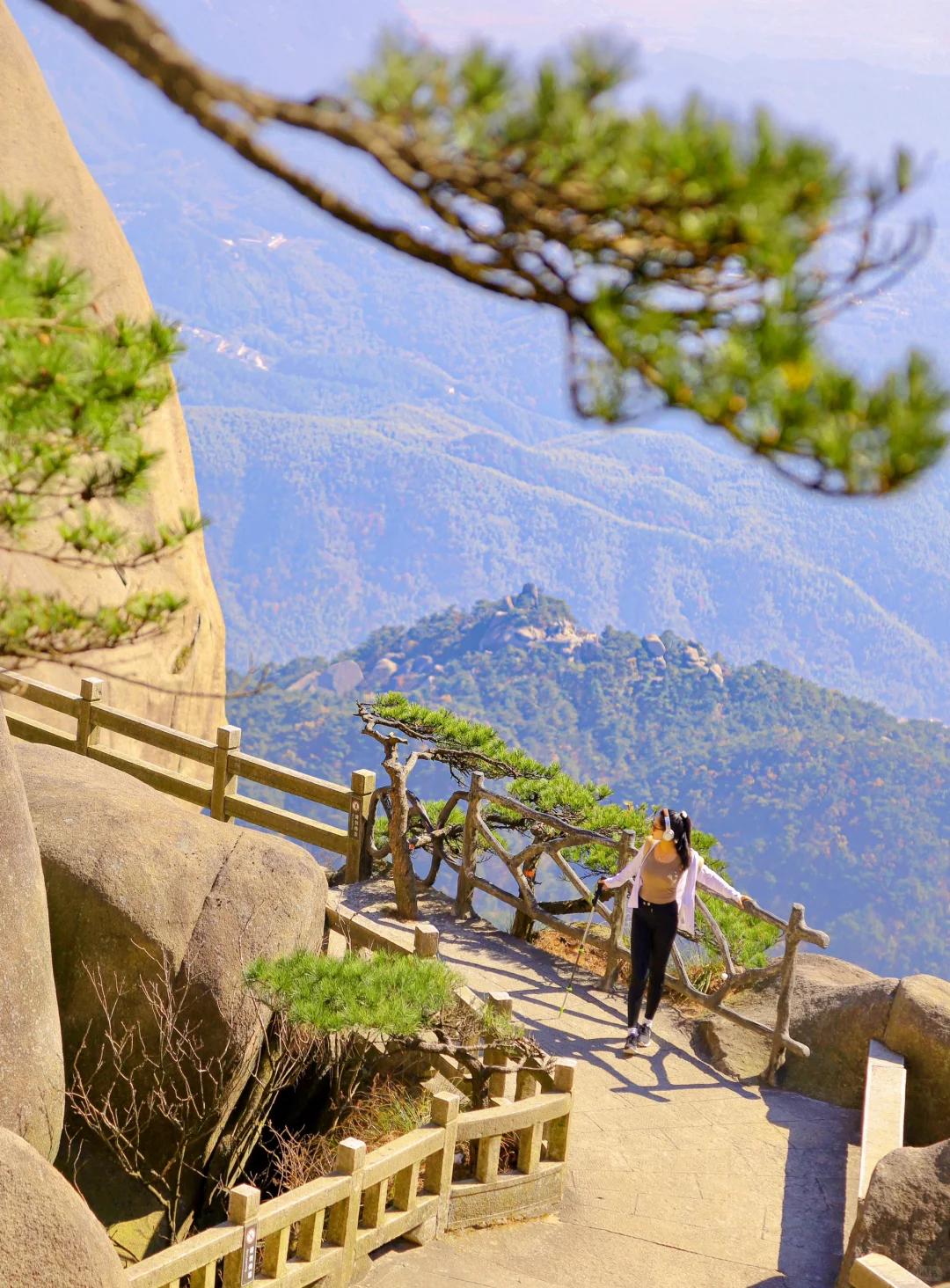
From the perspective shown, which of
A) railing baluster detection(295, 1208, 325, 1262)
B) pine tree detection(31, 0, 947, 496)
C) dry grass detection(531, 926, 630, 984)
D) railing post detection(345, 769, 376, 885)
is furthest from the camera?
railing post detection(345, 769, 376, 885)

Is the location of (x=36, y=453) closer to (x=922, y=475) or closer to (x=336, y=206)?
(x=336, y=206)

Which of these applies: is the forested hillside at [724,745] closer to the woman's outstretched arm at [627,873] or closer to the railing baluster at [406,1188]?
the woman's outstretched arm at [627,873]

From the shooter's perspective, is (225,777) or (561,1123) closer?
(561,1123)

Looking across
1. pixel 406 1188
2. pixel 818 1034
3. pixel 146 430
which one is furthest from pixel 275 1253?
pixel 146 430

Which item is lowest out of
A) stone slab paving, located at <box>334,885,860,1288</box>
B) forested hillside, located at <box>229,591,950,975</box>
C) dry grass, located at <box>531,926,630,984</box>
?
forested hillside, located at <box>229,591,950,975</box>

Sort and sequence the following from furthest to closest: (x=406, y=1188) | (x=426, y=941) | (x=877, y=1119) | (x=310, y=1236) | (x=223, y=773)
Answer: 1. (x=223, y=773)
2. (x=426, y=941)
3. (x=877, y=1119)
4. (x=406, y=1188)
5. (x=310, y=1236)

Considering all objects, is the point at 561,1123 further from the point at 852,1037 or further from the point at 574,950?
the point at 574,950

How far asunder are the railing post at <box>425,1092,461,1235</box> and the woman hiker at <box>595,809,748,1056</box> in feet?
6.40

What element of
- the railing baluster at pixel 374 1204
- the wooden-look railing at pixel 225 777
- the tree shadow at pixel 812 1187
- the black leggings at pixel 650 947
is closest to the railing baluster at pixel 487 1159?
the railing baluster at pixel 374 1204

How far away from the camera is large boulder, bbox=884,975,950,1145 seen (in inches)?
260

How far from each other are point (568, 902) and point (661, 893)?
3752mm

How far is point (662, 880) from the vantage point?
696 cm

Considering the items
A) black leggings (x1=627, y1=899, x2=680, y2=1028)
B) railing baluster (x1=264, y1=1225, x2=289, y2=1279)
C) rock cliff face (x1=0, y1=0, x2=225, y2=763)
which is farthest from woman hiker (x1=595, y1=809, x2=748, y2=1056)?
rock cliff face (x1=0, y1=0, x2=225, y2=763)

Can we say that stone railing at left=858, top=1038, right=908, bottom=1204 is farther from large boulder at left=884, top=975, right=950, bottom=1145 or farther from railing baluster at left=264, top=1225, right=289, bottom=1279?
railing baluster at left=264, top=1225, right=289, bottom=1279
